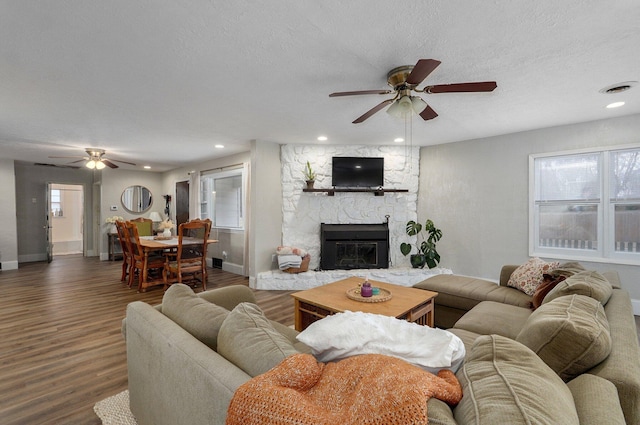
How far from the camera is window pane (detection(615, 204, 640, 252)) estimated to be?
3443mm

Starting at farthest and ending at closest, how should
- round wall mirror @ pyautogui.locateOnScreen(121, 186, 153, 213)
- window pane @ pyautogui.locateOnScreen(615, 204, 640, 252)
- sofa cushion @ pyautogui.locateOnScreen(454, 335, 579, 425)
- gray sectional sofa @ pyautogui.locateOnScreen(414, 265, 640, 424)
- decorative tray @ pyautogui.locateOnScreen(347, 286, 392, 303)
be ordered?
round wall mirror @ pyautogui.locateOnScreen(121, 186, 153, 213)
window pane @ pyautogui.locateOnScreen(615, 204, 640, 252)
decorative tray @ pyautogui.locateOnScreen(347, 286, 392, 303)
gray sectional sofa @ pyautogui.locateOnScreen(414, 265, 640, 424)
sofa cushion @ pyautogui.locateOnScreen(454, 335, 579, 425)

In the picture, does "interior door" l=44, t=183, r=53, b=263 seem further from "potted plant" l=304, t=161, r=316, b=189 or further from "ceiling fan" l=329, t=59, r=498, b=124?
"ceiling fan" l=329, t=59, r=498, b=124

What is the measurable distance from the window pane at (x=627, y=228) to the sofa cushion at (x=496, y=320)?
93.5 inches

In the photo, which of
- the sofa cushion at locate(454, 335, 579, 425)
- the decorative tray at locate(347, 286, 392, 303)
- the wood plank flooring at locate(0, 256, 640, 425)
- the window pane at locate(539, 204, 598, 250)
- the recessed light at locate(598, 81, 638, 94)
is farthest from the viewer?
the window pane at locate(539, 204, 598, 250)

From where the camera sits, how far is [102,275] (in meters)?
5.47

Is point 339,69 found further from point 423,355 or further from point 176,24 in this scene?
point 423,355

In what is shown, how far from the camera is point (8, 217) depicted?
6.09 m

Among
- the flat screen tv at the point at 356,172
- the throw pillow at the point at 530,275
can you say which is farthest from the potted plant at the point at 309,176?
the throw pillow at the point at 530,275

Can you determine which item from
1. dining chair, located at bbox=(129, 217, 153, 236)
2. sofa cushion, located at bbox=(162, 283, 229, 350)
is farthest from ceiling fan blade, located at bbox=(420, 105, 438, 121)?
dining chair, located at bbox=(129, 217, 153, 236)

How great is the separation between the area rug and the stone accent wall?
10.4 feet

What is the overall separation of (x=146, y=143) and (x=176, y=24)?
3667mm

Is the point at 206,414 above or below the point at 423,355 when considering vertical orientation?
below

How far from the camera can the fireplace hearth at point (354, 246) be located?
4852 millimetres

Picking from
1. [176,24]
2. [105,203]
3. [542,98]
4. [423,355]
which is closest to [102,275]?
[105,203]
